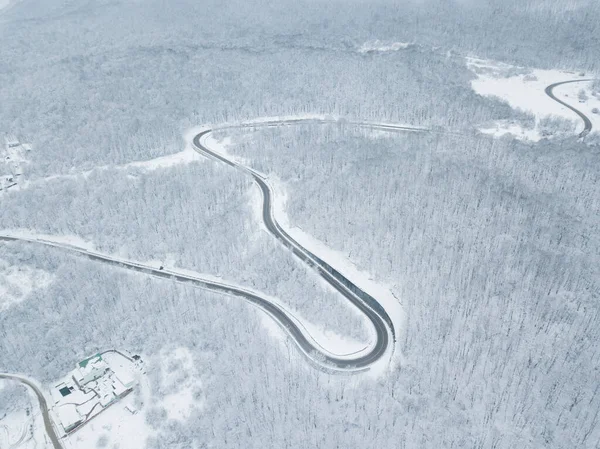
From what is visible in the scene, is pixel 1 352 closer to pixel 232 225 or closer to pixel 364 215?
pixel 232 225

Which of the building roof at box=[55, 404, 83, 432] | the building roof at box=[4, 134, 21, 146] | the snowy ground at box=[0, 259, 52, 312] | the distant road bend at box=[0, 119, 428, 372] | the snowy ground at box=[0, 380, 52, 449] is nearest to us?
the snowy ground at box=[0, 380, 52, 449]

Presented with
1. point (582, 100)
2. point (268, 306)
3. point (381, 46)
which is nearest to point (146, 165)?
point (268, 306)

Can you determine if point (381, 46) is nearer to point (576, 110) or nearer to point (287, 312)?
point (576, 110)

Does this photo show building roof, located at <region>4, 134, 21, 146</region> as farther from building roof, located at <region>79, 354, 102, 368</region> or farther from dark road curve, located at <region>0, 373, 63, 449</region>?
building roof, located at <region>79, 354, 102, 368</region>

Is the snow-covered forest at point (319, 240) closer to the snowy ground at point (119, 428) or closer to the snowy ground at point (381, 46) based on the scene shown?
the snowy ground at point (119, 428)

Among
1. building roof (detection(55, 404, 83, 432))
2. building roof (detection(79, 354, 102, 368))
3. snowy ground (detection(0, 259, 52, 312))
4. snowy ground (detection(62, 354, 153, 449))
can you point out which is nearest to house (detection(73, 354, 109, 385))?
building roof (detection(79, 354, 102, 368))

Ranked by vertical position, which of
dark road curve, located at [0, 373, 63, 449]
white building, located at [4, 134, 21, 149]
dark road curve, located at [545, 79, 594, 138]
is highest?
dark road curve, located at [545, 79, 594, 138]
